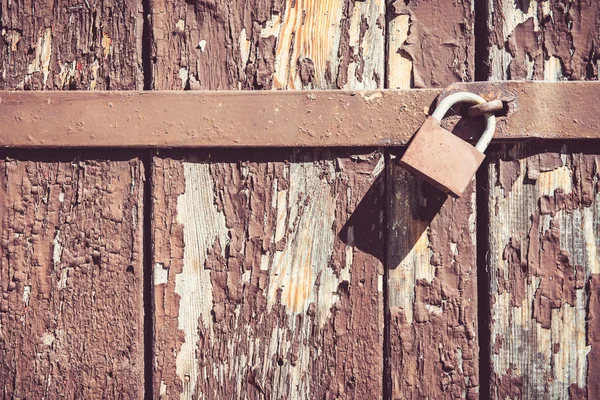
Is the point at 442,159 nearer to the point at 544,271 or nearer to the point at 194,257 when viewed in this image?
the point at 544,271

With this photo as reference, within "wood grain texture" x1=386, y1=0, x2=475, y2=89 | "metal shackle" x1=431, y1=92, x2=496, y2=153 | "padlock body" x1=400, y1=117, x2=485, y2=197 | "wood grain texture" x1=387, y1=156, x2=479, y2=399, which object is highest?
"wood grain texture" x1=386, y1=0, x2=475, y2=89

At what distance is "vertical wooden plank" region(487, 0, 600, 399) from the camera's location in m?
0.59

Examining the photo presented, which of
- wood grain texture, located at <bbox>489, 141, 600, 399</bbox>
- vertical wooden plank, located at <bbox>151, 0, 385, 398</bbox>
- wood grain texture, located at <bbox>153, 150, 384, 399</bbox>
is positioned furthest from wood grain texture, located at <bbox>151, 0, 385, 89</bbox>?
wood grain texture, located at <bbox>489, 141, 600, 399</bbox>

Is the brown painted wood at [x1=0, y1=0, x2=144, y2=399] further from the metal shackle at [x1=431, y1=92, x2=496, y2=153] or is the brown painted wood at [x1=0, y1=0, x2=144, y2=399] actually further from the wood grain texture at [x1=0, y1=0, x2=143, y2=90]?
the metal shackle at [x1=431, y1=92, x2=496, y2=153]

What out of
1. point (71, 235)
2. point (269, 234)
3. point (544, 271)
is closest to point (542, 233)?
point (544, 271)

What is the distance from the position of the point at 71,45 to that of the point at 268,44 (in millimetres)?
267

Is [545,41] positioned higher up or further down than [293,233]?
higher up

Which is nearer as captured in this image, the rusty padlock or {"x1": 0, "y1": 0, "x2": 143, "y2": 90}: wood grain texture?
the rusty padlock

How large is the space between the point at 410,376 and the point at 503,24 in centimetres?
49

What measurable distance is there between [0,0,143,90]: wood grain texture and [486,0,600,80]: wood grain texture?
1.58 ft

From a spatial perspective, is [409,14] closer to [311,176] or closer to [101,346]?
[311,176]

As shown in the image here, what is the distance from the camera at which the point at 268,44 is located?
60 centimetres

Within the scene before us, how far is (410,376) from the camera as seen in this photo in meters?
0.60

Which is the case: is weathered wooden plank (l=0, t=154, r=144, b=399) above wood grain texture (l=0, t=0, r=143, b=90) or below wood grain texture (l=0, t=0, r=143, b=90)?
below
